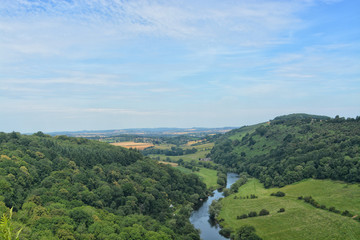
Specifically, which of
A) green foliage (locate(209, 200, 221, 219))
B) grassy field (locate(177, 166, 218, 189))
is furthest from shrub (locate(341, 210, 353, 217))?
grassy field (locate(177, 166, 218, 189))

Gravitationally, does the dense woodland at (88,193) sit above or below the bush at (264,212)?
above

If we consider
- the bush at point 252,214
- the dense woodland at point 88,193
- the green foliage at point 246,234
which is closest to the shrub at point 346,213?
the bush at point 252,214

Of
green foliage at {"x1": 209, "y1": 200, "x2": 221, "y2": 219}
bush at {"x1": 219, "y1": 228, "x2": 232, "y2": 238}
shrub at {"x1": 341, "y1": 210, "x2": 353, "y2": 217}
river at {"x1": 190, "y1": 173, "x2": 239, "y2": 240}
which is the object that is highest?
shrub at {"x1": 341, "y1": 210, "x2": 353, "y2": 217}

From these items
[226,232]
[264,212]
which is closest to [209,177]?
[264,212]

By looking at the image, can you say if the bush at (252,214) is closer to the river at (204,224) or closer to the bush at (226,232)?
the river at (204,224)

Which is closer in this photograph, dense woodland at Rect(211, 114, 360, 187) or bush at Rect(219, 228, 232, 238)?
bush at Rect(219, 228, 232, 238)

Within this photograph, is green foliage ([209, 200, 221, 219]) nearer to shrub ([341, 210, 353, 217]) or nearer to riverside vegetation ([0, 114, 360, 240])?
riverside vegetation ([0, 114, 360, 240])

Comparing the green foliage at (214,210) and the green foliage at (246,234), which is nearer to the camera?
the green foliage at (246,234)
